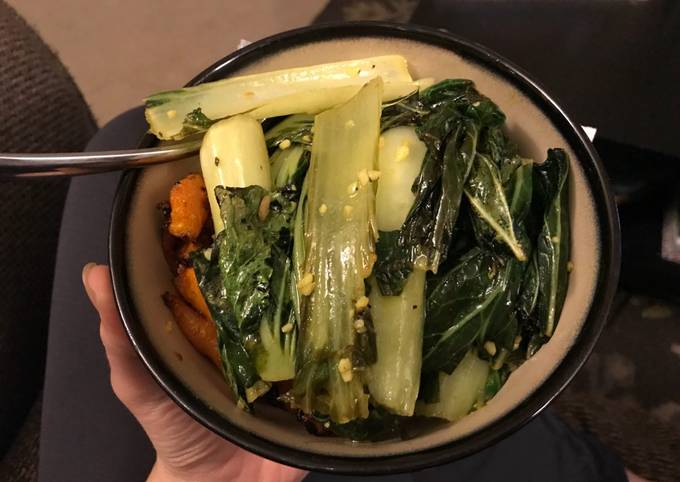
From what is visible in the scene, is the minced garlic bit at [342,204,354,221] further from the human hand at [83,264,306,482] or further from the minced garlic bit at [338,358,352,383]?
the human hand at [83,264,306,482]

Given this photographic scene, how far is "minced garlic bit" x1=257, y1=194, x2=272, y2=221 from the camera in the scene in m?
0.95

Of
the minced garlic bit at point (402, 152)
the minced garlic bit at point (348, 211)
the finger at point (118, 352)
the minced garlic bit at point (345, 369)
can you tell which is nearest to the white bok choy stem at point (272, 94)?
the minced garlic bit at point (402, 152)

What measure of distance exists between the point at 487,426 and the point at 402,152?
1.42ft

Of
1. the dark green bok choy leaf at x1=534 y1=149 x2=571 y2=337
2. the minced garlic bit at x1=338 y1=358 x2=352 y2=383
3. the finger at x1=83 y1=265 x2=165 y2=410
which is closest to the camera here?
the minced garlic bit at x1=338 y1=358 x2=352 y2=383

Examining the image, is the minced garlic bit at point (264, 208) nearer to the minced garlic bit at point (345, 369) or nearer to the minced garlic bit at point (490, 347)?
the minced garlic bit at point (345, 369)

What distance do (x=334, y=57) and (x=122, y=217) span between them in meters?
0.45

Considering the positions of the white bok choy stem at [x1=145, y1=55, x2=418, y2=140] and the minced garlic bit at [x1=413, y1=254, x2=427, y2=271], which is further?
the white bok choy stem at [x1=145, y1=55, x2=418, y2=140]

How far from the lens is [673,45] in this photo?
1662 mm

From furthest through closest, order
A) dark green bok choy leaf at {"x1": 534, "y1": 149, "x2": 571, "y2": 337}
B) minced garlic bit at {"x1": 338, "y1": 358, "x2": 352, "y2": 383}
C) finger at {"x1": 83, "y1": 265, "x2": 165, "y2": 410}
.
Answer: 1. finger at {"x1": 83, "y1": 265, "x2": 165, "y2": 410}
2. dark green bok choy leaf at {"x1": 534, "y1": 149, "x2": 571, "y2": 337}
3. minced garlic bit at {"x1": 338, "y1": 358, "x2": 352, "y2": 383}

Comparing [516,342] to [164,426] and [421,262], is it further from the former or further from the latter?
[164,426]

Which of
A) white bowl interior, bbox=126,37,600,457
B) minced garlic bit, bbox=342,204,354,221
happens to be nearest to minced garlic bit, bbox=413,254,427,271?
minced garlic bit, bbox=342,204,354,221

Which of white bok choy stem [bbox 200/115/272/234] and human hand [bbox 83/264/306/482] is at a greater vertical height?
white bok choy stem [bbox 200/115/272/234]

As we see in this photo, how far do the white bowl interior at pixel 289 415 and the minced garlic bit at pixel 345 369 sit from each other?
117mm

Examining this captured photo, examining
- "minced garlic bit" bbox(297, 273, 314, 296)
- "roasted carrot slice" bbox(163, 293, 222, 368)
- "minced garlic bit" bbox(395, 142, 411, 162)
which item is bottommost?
"roasted carrot slice" bbox(163, 293, 222, 368)
